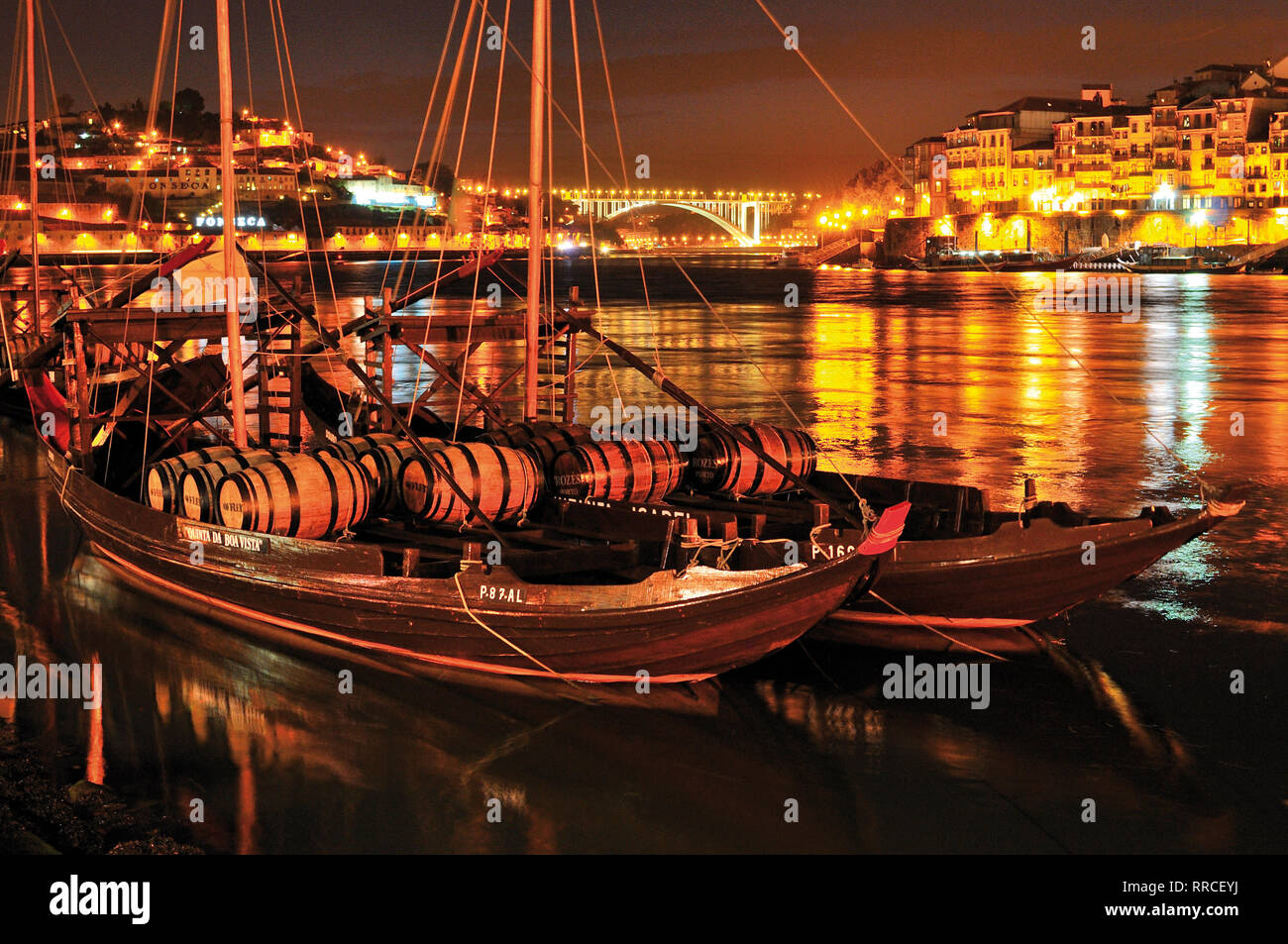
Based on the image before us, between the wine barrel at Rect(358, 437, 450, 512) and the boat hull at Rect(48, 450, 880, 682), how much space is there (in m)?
1.60

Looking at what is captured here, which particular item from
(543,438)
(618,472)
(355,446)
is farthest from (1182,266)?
(355,446)

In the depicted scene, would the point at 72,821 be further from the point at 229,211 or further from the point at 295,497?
the point at 229,211

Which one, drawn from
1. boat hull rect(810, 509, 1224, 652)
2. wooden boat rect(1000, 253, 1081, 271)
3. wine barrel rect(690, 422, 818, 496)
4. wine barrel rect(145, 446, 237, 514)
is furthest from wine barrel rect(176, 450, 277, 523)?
wooden boat rect(1000, 253, 1081, 271)

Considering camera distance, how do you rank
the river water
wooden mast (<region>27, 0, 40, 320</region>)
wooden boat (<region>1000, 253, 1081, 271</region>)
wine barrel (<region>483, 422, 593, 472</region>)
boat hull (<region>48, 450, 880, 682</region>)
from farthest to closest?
wooden boat (<region>1000, 253, 1081, 271</region>), wooden mast (<region>27, 0, 40, 320</region>), wine barrel (<region>483, 422, 593, 472</region>), boat hull (<region>48, 450, 880, 682</region>), the river water

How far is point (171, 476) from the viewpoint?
533 inches

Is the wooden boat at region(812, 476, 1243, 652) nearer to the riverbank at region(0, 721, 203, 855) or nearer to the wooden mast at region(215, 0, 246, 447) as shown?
the riverbank at region(0, 721, 203, 855)

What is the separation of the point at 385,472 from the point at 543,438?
1860mm

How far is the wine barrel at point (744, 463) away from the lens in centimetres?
1417

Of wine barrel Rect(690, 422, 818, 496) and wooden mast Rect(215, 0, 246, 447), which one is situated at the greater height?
wooden mast Rect(215, 0, 246, 447)

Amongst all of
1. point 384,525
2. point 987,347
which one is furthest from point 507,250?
point 987,347

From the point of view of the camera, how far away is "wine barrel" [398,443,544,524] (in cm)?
1279

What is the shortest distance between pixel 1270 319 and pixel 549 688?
55958 mm

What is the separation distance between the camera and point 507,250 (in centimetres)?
1933
